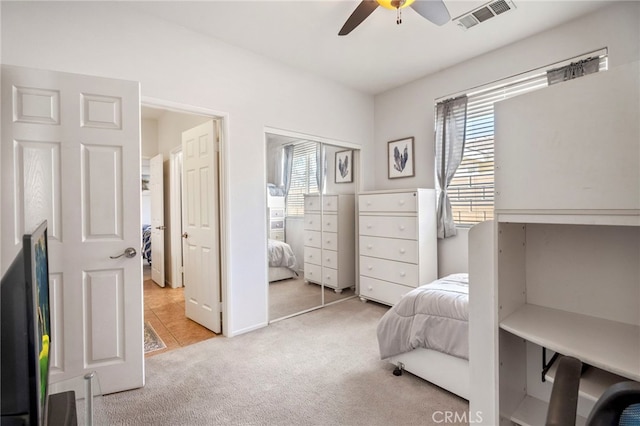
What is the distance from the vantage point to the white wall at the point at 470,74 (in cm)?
242

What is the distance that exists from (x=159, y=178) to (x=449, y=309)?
15.1ft

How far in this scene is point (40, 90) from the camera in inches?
71.4

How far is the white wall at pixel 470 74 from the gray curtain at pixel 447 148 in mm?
132

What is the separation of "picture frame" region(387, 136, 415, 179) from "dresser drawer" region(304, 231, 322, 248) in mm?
1320

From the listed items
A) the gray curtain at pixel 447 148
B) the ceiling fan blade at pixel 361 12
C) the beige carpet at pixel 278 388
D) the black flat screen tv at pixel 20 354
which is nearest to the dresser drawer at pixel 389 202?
the gray curtain at pixel 447 148

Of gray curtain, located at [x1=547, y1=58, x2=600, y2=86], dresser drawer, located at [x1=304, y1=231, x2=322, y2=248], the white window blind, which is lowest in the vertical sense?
dresser drawer, located at [x1=304, y1=231, x2=322, y2=248]

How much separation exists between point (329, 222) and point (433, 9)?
8.06ft

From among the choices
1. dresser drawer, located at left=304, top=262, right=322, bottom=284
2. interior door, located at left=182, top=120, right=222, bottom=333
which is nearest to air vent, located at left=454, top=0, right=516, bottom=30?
interior door, located at left=182, top=120, right=222, bottom=333

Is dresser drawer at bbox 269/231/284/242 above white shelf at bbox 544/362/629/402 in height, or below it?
above

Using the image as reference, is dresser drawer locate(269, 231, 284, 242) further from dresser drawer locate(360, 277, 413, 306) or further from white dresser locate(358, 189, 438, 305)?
dresser drawer locate(360, 277, 413, 306)

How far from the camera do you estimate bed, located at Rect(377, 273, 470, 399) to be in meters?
1.86

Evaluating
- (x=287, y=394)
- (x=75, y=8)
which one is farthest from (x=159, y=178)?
(x=287, y=394)

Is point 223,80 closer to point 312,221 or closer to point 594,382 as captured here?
point 312,221

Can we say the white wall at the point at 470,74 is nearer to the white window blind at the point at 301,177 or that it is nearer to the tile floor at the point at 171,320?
the white window blind at the point at 301,177
